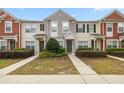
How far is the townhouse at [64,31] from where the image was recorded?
34875mm

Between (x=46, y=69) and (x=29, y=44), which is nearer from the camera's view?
(x=46, y=69)

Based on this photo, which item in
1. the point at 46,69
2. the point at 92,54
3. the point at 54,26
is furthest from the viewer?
the point at 54,26

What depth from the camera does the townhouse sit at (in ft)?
114

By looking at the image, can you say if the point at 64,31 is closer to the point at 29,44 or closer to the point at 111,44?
the point at 29,44

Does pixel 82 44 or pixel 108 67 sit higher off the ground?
pixel 82 44

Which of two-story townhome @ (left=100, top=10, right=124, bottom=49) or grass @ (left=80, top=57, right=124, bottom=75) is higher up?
two-story townhome @ (left=100, top=10, right=124, bottom=49)

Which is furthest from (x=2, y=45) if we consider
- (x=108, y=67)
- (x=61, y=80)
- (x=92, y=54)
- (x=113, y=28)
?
(x=61, y=80)

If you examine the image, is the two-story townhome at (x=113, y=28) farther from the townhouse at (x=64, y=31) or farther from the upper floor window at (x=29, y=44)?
the upper floor window at (x=29, y=44)

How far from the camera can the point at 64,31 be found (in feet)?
116

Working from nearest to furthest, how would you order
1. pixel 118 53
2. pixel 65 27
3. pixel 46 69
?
pixel 46 69
pixel 118 53
pixel 65 27

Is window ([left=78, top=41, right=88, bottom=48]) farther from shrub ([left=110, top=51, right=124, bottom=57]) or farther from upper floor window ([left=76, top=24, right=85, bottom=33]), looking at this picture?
shrub ([left=110, top=51, right=124, bottom=57])

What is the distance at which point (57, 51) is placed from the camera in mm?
29344

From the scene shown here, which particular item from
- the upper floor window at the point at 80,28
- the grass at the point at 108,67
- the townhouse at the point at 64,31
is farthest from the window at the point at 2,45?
the grass at the point at 108,67

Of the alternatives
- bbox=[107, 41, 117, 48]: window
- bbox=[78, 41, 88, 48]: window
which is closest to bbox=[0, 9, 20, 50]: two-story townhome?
bbox=[78, 41, 88, 48]: window
